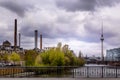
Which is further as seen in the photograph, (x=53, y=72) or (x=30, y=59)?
(x=30, y=59)

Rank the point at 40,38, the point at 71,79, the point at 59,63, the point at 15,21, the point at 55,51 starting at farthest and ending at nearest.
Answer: the point at 40,38, the point at 15,21, the point at 55,51, the point at 59,63, the point at 71,79

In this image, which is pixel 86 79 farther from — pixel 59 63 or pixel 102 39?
pixel 102 39

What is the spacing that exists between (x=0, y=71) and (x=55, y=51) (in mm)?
38779

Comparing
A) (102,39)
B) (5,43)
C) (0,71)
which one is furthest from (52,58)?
(102,39)

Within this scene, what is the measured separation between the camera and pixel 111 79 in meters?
23.1

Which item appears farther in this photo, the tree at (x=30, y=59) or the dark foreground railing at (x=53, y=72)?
the tree at (x=30, y=59)

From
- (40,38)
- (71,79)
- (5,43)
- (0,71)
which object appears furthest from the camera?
(5,43)

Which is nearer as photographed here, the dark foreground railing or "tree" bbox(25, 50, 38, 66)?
the dark foreground railing

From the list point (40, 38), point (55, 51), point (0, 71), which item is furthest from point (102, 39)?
point (0, 71)

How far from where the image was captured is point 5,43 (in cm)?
17050

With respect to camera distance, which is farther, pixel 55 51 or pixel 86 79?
pixel 55 51

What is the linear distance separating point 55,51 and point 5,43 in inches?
3998

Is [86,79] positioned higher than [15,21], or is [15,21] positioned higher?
[15,21]

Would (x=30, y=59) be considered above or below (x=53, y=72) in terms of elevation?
below
